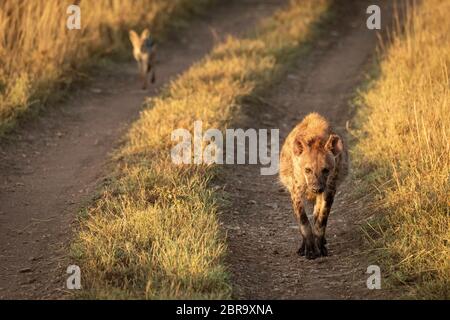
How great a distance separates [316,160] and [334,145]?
0.75 ft

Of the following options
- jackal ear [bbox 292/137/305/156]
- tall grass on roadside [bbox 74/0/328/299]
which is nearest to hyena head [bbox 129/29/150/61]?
tall grass on roadside [bbox 74/0/328/299]

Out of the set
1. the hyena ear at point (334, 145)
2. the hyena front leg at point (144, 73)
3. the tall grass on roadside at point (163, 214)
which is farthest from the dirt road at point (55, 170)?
the hyena ear at point (334, 145)

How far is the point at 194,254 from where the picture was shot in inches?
206

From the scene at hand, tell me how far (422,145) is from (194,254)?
2.80m

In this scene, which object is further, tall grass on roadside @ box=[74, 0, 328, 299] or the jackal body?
the jackal body

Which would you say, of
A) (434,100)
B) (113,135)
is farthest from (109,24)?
(434,100)

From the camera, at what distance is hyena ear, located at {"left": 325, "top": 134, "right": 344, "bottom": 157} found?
5.95 metres

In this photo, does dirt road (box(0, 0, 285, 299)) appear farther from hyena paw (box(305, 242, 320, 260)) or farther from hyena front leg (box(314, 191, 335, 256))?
hyena front leg (box(314, 191, 335, 256))

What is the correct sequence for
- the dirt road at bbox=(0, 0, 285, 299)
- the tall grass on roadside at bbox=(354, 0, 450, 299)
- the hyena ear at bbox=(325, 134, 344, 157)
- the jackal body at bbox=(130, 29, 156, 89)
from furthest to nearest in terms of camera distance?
the jackal body at bbox=(130, 29, 156, 89)
the hyena ear at bbox=(325, 134, 344, 157)
the dirt road at bbox=(0, 0, 285, 299)
the tall grass on roadside at bbox=(354, 0, 450, 299)

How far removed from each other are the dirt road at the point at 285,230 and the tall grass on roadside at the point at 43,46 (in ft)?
9.46

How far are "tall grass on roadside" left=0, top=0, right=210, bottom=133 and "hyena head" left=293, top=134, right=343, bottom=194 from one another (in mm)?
4464

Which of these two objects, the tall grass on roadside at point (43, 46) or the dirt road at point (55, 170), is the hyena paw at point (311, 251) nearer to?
the dirt road at point (55, 170)

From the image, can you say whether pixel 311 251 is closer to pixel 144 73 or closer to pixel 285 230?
pixel 285 230
